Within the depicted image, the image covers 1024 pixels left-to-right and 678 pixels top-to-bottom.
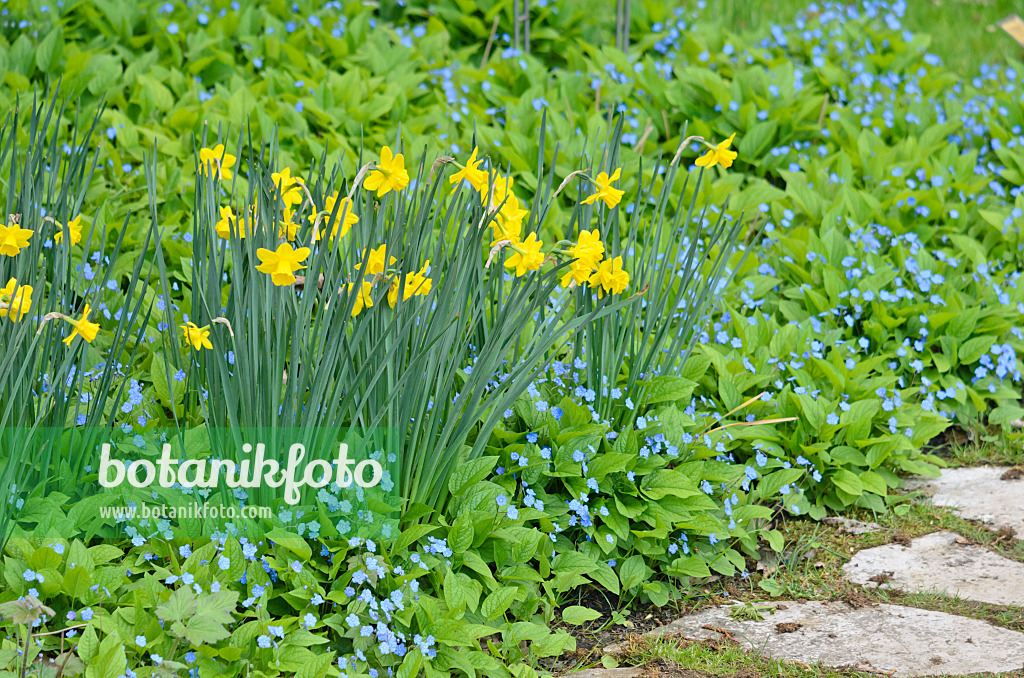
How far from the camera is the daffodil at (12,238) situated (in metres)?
1.61

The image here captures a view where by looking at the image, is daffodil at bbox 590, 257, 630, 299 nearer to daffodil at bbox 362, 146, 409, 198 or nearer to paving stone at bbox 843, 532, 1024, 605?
daffodil at bbox 362, 146, 409, 198

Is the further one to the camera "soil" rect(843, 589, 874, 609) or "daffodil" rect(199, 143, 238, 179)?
"soil" rect(843, 589, 874, 609)

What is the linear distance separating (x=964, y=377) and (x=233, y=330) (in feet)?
7.48

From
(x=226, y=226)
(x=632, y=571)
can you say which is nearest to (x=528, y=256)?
(x=226, y=226)

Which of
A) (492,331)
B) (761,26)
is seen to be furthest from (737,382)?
(761,26)

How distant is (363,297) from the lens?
1.75m

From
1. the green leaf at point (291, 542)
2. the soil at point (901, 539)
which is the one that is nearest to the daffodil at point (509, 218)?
the green leaf at point (291, 542)

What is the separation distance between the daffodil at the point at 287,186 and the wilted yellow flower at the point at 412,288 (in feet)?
0.95

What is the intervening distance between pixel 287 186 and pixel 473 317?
0.47 meters

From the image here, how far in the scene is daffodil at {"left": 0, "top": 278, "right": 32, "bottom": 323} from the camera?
1609 millimetres

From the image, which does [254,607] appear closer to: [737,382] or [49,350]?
[49,350]

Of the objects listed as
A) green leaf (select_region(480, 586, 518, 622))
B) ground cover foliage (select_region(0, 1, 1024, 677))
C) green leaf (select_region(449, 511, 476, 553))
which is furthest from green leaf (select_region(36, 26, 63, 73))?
green leaf (select_region(480, 586, 518, 622))

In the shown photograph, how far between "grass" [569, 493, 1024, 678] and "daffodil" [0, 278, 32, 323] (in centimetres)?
140

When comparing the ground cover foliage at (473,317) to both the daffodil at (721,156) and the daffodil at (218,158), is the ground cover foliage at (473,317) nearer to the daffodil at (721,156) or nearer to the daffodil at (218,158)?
the daffodil at (218,158)
